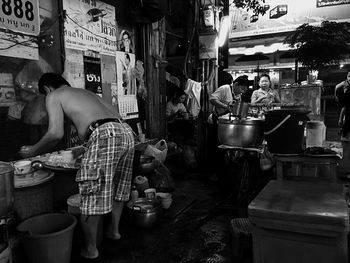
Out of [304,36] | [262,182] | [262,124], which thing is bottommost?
[262,182]

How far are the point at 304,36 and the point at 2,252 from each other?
17.0 ft

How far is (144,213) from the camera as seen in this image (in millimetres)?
4727

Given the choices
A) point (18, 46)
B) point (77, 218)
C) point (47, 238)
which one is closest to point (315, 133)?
point (77, 218)

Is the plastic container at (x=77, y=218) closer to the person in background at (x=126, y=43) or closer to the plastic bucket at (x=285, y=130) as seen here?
the plastic bucket at (x=285, y=130)

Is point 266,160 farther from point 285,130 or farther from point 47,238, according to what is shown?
point 47,238

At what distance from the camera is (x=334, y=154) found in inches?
141

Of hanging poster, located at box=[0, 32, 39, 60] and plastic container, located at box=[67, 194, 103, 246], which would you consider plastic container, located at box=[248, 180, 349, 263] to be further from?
hanging poster, located at box=[0, 32, 39, 60]

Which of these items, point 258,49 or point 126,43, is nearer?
point 126,43

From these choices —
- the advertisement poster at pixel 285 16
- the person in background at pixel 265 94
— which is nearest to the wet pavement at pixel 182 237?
the person in background at pixel 265 94

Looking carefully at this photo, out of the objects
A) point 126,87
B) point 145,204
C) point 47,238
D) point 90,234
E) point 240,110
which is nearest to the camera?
point 47,238

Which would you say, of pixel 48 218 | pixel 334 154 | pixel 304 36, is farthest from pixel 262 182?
pixel 48 218

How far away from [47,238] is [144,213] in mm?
1775

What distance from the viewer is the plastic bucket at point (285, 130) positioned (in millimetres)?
3543

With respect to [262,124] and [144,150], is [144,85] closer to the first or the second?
[144,150]
